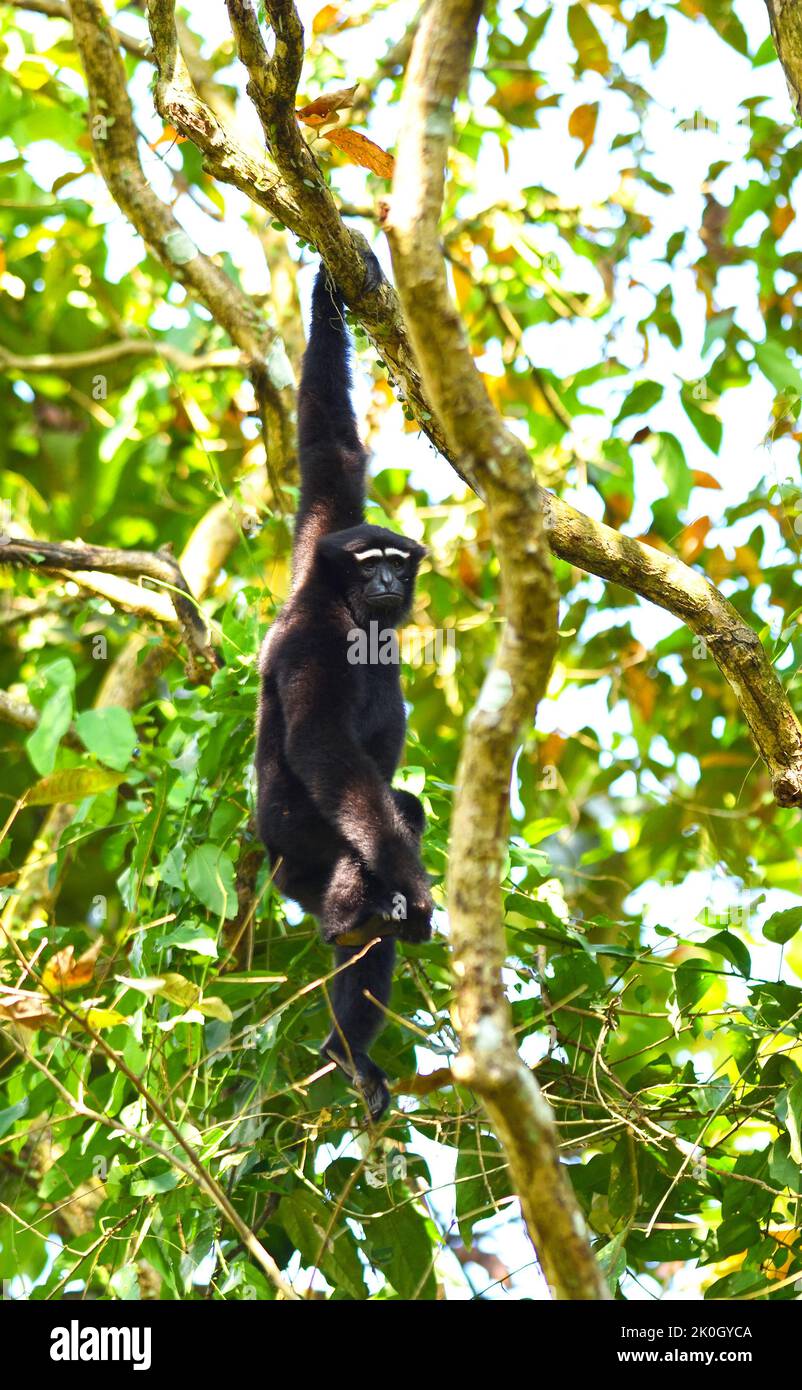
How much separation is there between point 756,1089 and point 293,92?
254 centimetres

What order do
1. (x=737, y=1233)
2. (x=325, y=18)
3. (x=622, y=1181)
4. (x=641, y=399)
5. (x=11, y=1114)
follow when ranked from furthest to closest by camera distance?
(x=325, y=18) < (x=641, y=399) < (x=11, y=1114) < (x=622, y=1181) < (x=737, y=1233)

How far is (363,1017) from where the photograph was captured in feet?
11.7

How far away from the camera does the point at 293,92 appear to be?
2.71 m

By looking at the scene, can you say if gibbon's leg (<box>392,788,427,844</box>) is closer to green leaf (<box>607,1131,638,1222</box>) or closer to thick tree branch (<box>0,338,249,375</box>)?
green leaf (<box>607,1131,638,1222</box>)

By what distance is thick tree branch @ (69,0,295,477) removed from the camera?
4.50 m

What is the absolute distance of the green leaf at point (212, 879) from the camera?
3539mm

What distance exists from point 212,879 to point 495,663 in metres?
1.92

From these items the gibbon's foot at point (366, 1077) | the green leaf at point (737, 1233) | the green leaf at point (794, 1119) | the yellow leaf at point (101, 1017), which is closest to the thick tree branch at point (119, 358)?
the gibbon's foot at point (366, 1077)

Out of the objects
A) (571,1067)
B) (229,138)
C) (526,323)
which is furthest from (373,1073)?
(526,323)

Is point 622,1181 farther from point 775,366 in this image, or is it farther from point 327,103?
point 775,366

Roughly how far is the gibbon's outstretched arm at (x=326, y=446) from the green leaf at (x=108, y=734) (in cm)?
72

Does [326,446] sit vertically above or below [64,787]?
above

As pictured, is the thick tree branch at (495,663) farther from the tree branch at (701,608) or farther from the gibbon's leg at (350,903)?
the gibbon's leg at (350,903)

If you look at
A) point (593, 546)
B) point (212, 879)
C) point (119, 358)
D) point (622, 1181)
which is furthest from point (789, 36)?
point (119, 358)
